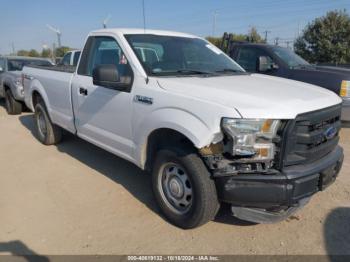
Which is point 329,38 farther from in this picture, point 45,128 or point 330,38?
point 45,128

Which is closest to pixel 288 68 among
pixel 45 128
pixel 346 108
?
pixel 346 108

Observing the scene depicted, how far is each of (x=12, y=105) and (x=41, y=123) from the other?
12.0 ft

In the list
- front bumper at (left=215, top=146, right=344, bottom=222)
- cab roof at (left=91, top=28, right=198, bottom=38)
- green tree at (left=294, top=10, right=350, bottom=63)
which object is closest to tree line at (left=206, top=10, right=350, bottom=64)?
green tree at (left=294, top=10, right=350, bottom=63)

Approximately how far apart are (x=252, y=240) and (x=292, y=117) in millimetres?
1252

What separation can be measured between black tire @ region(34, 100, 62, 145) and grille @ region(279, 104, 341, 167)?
4.48 meters

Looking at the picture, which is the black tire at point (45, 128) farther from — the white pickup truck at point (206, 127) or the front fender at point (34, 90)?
the white pickup truck at point (206, 127)

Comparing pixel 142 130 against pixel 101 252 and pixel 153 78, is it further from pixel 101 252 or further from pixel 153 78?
pixel 101 252

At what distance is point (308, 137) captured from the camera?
2871 millimetres

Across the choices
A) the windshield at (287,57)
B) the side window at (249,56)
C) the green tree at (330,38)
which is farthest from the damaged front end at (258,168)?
the green tree at (330,38)

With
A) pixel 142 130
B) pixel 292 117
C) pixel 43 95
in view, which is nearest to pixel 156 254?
pixel 142 130

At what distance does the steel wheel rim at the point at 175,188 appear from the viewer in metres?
3.27

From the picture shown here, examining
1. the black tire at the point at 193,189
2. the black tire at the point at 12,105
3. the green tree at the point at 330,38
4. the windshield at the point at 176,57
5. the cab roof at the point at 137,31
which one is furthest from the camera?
the green tree at the point at 330,38

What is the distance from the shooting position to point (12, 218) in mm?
3617

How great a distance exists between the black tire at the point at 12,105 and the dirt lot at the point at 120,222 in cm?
490
